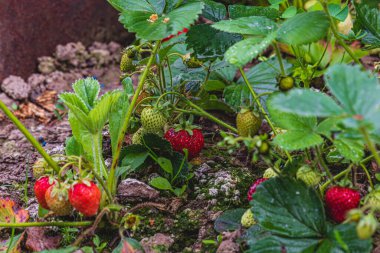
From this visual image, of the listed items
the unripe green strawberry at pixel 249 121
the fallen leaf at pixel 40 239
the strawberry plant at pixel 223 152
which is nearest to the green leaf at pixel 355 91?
the strawberry plant at pixel 223 152

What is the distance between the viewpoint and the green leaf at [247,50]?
1034 mm

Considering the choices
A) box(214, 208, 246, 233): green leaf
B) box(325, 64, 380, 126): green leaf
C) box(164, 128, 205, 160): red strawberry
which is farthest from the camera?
box(164, 128, 205, 160): red strawberry

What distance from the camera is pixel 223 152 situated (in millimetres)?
1630

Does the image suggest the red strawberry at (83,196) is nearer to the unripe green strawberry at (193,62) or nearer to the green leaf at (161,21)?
the green leaf at (161,21)

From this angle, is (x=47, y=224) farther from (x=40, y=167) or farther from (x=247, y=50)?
(x=247, y=50)

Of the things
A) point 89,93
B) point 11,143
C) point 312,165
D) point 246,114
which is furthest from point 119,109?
point 11,143

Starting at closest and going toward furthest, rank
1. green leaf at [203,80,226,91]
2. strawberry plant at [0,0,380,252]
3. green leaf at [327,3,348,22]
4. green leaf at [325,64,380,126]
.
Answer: green leaf at [325,64,380,126], strawberry plant at [0,0,380,252], green leaf at [327,3,348,22], green leaf at [203,80,226,91]

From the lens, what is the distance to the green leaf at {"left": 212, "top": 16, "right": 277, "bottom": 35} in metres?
1.12

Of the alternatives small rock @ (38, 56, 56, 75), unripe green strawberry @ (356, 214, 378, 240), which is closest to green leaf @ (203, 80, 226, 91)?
small rock @ (38, 56, 56, 75)

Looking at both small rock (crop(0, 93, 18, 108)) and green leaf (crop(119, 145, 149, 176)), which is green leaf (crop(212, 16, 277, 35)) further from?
small rock (crop(0, 93, 18, 108))

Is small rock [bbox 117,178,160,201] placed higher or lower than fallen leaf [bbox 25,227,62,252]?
lower

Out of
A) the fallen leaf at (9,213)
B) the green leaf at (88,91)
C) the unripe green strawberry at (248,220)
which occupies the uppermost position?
the green leaf at (88,91)

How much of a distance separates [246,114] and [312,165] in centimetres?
A: 21

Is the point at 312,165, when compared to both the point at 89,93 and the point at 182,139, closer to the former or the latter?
the point at 182,139
